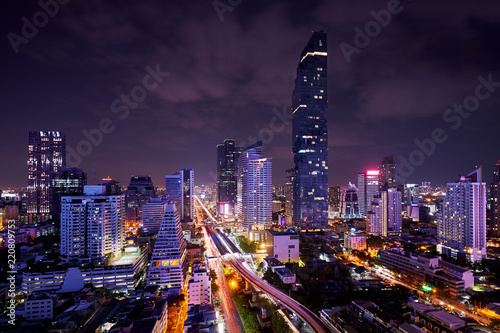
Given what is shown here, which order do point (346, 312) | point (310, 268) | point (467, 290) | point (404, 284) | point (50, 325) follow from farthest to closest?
point (310, 268) < point (404, 284) < point (467, 290) < point (346, 312) < point (50, 325)

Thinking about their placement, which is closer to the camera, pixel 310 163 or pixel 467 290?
pixel 467 290

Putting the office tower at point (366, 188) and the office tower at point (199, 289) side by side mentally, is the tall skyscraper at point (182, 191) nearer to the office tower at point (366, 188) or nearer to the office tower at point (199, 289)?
the office tower at point (199, 289)

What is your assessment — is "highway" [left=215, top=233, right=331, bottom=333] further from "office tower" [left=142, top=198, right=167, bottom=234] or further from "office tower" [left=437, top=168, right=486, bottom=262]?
"office tower" [left=437, top=168, right=486, bottom=262]

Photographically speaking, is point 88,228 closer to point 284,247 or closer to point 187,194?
point 284,247

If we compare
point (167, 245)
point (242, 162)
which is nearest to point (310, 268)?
point (167, 245)

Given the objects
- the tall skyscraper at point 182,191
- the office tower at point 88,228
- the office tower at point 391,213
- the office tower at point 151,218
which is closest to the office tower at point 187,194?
the tall skyscraper at point 182,191

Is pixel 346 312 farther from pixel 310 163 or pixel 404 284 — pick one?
pixel 310 163

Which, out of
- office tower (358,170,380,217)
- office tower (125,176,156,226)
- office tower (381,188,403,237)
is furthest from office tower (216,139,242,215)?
office tower (381,188,403,237)
